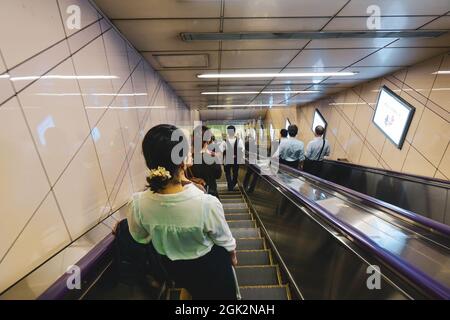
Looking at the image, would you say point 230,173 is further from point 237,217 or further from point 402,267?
point 402,267

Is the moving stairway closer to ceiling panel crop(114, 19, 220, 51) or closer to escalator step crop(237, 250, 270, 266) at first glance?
escalator step crop(237, 250, 270, 266)

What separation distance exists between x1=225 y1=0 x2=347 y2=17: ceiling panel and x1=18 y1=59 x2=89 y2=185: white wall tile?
1.67 meters

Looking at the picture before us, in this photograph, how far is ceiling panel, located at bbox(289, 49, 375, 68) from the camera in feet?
12.6

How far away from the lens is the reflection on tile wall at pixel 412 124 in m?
4.29

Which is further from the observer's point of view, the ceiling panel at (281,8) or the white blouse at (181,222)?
the ceiling panel at (281,8)

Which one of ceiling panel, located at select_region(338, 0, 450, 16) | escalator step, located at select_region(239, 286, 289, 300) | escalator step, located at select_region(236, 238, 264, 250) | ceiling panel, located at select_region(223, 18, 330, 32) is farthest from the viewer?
escalator step, located at select_region(236, 238, 264, 250)

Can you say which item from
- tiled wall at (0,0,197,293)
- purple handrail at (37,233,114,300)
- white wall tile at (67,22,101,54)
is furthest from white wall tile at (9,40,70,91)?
purple handrail at (37,233,114,300)

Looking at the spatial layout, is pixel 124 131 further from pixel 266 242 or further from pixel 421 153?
pixel 421 153

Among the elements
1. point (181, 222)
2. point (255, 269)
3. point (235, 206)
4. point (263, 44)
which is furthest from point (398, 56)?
point (181, 222)

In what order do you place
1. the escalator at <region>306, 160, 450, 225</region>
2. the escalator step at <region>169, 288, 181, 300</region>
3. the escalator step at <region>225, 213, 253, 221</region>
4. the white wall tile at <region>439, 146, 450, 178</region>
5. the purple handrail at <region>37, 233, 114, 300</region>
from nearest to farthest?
1. the purple handrail at <region>37, 233, 114, 300</region>
2. the escalator step at <region>169, 288, 181, 300</region>
3. the escalator at <region>306, 160, 450, 225</region>
4. the white wall tile at <region>439, 146, 450, 178</region>
5. the escalator step at <region>225, 213, 253, 221</region>

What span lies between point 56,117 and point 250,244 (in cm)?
286

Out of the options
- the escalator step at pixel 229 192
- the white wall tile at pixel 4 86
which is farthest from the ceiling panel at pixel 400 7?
the escalator step at pixel 229 192

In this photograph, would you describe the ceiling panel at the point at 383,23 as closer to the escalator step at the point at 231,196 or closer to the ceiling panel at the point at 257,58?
the ceiling panel at the point at 257,58
